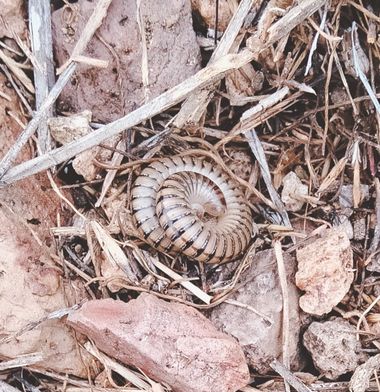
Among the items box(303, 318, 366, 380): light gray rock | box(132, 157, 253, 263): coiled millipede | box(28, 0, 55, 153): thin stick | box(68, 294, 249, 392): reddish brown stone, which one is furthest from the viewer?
box(132, 157, 253, 263): coiled millipede

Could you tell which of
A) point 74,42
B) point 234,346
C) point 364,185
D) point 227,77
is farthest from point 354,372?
point 74,42

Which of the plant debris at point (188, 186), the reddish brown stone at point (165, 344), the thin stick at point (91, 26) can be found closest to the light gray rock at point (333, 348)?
the plant debris at point (188, 186)

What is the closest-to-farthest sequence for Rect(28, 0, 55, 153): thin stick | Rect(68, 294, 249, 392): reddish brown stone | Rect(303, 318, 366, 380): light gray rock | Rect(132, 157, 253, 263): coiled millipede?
Rect(68, 294, 249, 392): reddish brown stone → Rect(303, 318, 366, 380): light gray rock → Rect(28, 0, 55, 153): thin stick → Rect(132, 157, 253, 263): coiled millipede

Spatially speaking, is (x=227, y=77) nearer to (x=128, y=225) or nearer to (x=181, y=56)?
(x=181, y=56)

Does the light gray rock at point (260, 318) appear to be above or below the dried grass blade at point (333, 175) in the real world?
below

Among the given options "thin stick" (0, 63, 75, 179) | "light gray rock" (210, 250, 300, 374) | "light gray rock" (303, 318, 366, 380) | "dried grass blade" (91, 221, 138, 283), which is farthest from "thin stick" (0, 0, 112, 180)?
"light gray rock" (303, 318, 366, 380)

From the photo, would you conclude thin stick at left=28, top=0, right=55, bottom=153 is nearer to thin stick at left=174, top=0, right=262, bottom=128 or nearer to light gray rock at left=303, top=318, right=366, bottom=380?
thin stick at left=174, top=0, right=262, bottom=128

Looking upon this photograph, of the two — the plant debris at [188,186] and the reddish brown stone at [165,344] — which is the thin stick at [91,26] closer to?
the plant debris at [188,186]
